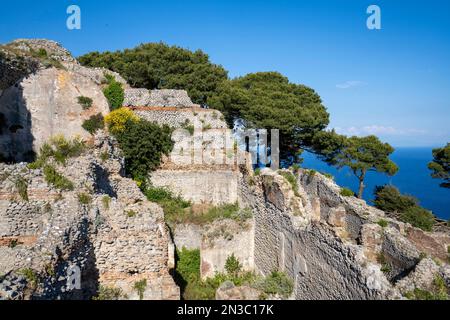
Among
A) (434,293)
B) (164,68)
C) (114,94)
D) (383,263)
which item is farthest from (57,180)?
(164,68)

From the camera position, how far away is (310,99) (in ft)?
77.0

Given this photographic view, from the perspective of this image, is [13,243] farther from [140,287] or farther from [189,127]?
[189,127]

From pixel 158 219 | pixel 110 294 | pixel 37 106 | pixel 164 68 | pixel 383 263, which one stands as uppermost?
pixel 164 68

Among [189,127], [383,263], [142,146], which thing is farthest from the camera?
[189,127]

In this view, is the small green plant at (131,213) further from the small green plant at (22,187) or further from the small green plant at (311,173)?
the small green plant at (311,173)

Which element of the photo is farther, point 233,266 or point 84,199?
point 233,266

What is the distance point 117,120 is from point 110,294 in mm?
8851

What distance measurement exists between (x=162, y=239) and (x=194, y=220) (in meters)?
6.05

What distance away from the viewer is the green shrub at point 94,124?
45.0ft

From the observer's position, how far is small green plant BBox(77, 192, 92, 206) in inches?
290

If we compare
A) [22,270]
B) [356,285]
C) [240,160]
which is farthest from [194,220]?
[22,270]

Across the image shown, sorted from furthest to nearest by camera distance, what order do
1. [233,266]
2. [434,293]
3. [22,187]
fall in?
[233,266], [22,187], [434,293]

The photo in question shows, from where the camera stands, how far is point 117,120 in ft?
46.3
